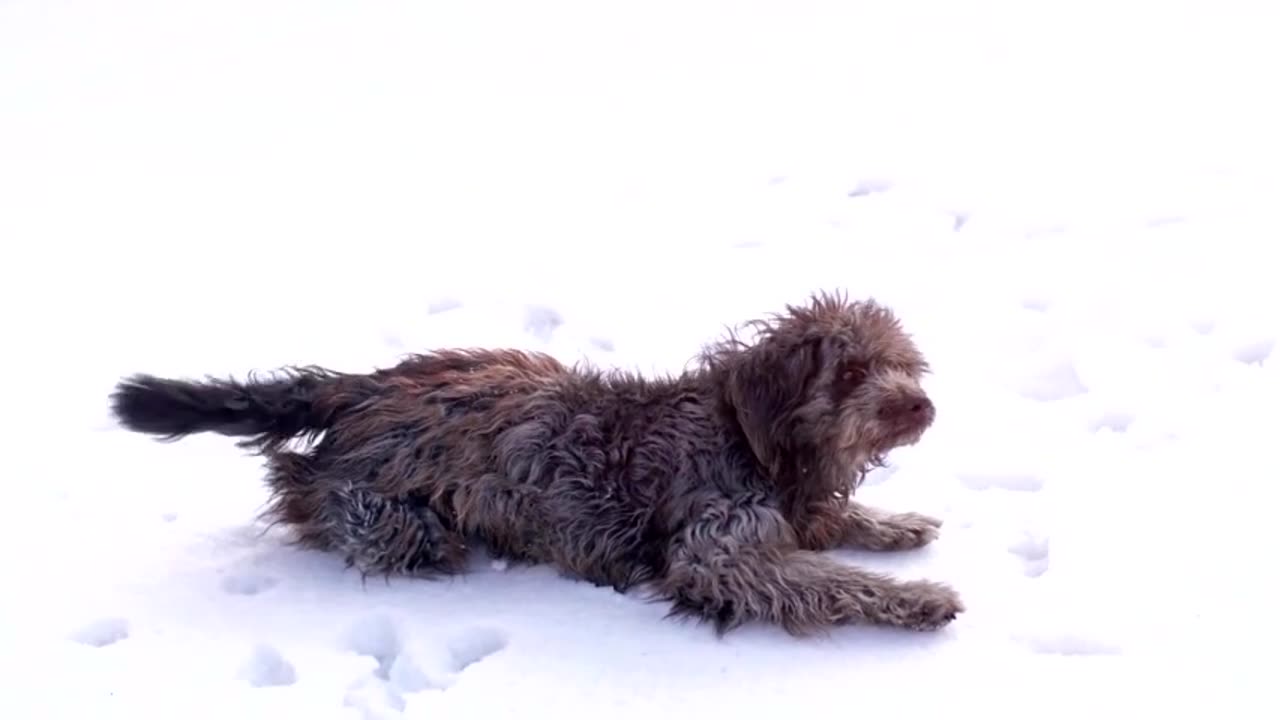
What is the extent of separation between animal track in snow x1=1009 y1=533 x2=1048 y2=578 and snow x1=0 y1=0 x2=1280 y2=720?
33mm

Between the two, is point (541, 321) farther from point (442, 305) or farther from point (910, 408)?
point (910, 408)

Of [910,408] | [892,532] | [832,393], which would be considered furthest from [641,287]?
[910,408]

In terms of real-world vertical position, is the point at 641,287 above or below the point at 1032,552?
above

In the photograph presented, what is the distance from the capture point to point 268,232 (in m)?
7.73

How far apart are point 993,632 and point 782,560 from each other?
26.5 inches

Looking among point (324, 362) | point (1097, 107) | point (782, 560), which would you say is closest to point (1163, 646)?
point (782, 560)

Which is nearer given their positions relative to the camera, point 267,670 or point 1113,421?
point 267,670

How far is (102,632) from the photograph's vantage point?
4742 mm

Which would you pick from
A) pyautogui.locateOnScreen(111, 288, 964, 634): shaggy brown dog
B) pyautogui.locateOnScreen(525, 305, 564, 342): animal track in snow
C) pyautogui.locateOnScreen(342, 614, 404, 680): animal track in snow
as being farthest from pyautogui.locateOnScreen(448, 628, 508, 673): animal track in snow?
pyautogui.locateOnScreen(525, 305, 564, 342): animal track in snow

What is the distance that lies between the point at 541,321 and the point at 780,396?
7.14 ft

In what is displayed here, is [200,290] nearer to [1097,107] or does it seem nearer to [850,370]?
[850,370]

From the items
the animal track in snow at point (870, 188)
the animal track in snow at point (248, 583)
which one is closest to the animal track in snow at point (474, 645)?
the animal track in snow at point (248, 583)

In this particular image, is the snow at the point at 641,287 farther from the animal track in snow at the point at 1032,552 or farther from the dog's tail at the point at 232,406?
the dog's tail at the point at 232,406

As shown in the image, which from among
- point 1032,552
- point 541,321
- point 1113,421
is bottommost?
point 1032,552
